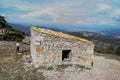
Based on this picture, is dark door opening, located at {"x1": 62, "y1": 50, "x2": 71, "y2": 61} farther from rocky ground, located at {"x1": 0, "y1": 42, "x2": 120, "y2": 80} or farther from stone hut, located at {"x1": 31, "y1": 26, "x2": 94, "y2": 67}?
rocky ground, located at {"x1": 0, "y1": 42, "x2": 120, "y2": 80}

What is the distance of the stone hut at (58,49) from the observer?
17125mm

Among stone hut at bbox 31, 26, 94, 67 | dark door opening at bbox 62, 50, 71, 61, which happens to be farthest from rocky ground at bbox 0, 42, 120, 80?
dark door opening at bbox 62, 50, 71, 61

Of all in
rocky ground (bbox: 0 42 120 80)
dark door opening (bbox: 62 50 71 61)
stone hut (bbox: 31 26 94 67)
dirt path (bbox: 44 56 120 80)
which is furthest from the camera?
dark door opening (bbox: 62 50 71 61)

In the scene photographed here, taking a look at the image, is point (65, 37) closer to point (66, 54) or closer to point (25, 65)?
point (66, 54)

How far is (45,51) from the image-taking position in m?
17.3

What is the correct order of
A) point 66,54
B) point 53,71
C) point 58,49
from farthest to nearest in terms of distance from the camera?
point 66,54
point 58,49
point 53,71

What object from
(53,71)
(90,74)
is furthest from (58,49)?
(90,74)

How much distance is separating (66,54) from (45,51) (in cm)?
181

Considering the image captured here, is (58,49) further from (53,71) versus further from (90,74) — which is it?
(90,74)

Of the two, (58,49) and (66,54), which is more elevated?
(58,49)

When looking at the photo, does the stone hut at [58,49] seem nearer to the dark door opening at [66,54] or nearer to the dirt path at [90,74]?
the dark door opening at [66,54]

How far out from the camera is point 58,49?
57.6 feet

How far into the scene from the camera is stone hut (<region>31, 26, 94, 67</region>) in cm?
1712

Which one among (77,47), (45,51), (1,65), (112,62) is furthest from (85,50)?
(1,65)
